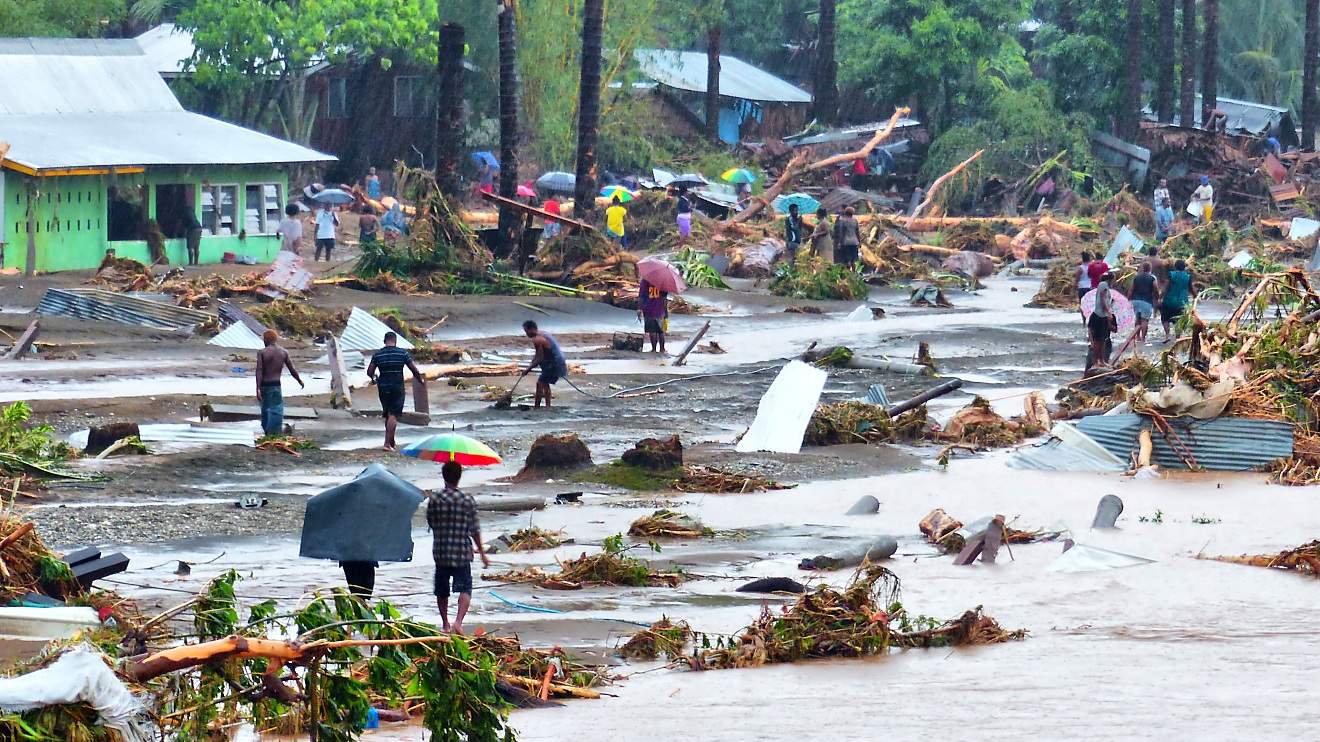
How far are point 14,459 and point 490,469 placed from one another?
4.12 m

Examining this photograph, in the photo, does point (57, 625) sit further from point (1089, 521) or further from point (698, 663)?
point (1089, 521)

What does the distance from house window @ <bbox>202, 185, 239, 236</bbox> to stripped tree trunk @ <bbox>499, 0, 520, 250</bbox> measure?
486 cm

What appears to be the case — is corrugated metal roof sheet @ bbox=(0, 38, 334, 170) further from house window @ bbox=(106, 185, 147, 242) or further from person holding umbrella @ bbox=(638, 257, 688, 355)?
person holding umbrella @ bbox=(638, 257, 688, 355)

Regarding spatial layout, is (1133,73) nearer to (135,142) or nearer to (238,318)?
(135,142)

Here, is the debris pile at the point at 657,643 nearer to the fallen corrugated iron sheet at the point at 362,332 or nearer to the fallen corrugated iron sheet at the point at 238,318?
the fallen corrugated iron sheet at the point at 362,332

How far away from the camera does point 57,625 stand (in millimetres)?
10078

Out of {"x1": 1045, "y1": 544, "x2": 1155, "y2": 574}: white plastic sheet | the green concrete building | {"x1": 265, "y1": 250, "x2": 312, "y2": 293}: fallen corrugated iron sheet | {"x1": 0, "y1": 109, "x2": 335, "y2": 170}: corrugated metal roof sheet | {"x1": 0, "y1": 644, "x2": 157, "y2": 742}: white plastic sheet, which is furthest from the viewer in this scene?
{"x1": 0, "y1": 109, "x2": 335, "y2": 170}: corrugated metal roof sheet

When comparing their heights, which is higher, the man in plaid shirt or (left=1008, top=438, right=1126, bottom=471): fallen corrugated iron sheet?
the man in plaid shirt

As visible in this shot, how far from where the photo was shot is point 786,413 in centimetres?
1847

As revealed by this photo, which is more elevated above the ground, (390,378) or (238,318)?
(390,378)

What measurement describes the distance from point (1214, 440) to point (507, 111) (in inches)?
702

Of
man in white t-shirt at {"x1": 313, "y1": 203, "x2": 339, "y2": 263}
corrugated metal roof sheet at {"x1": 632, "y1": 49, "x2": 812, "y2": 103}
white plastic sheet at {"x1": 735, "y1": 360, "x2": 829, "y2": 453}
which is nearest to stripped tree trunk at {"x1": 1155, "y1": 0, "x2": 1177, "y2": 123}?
corrugated metal roof sheet at {"x1": 632, "y1": 49, "x2": 812, "y2": 103}

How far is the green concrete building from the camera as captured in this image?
3011 centimetres

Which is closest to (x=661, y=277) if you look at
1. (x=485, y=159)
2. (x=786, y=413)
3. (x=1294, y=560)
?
(x=786, y=413)
